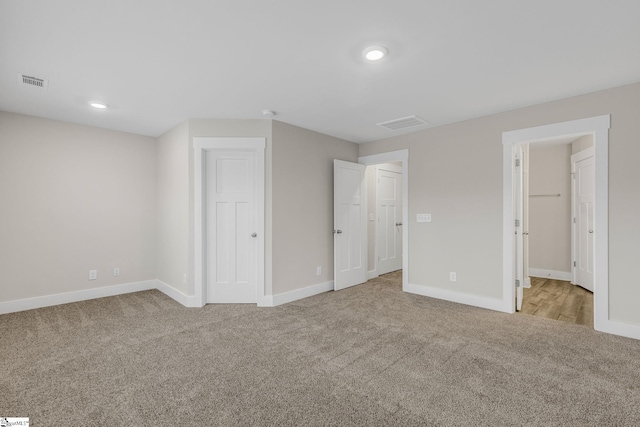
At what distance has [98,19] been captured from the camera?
195cm

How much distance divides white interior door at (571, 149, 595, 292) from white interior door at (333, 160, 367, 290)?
3.48 m

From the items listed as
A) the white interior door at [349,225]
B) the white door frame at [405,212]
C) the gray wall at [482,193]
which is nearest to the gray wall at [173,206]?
the white interior door at [349,225]

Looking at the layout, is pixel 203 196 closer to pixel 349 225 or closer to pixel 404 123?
pixel 349 225

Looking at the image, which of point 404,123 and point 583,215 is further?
point 583,215

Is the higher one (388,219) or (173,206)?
(173,206)

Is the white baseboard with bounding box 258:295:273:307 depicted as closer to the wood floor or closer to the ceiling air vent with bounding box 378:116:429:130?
the ceiling air vent with bounding box 378:116:429:130

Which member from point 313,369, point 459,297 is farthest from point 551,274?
point 313,369

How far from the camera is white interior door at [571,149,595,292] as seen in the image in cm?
462

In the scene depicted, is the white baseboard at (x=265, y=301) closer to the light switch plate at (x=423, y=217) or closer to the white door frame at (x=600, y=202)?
the light switch plate at (x=423, y=217)

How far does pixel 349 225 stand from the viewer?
4.98 meters

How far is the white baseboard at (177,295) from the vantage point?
12.9 feet

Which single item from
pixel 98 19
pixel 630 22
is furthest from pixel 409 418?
pixel 98 19

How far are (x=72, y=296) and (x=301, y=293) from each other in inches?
127

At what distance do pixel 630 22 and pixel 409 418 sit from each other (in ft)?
9.64
